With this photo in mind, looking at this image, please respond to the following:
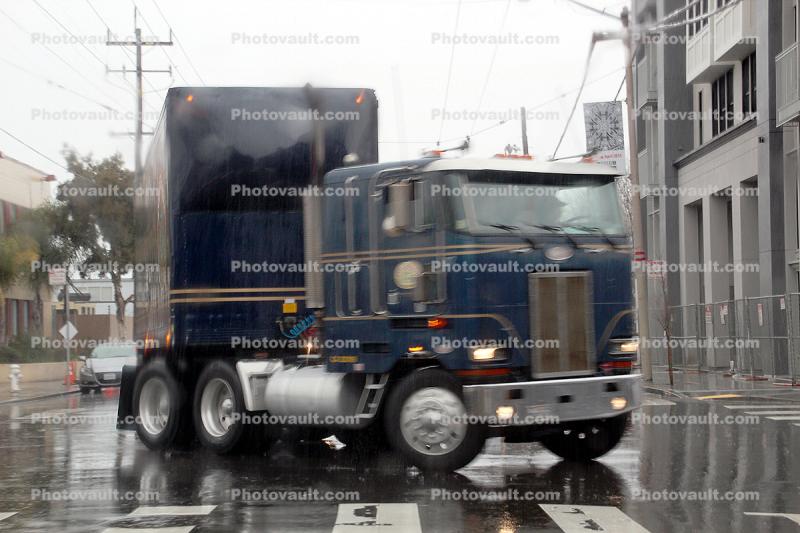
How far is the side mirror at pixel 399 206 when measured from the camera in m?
11.3

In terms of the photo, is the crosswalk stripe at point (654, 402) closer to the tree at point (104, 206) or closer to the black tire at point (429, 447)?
the black tire at point (429, 447)

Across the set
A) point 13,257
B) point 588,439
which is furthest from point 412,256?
point 13,257

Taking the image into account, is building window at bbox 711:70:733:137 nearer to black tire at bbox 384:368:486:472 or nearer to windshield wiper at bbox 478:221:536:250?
windshield wiper at bbox 478:221:536:250

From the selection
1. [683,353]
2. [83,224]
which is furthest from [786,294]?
[83,224]

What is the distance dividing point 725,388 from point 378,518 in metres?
17.6

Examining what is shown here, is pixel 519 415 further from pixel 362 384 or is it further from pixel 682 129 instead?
pixel 682 129

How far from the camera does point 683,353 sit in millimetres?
35281

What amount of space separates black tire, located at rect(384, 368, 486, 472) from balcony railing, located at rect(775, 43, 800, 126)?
17.5m

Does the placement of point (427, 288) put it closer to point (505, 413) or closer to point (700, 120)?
point (505, 413)

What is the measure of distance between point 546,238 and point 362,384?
8.30ft

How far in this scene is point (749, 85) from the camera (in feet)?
104

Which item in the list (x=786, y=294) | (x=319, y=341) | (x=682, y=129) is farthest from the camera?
(x=682, y=129)

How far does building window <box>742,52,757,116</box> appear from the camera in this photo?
31594 mm

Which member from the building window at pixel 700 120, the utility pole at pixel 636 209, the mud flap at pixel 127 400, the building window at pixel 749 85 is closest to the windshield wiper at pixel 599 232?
the mud flap at pixel 127 400
